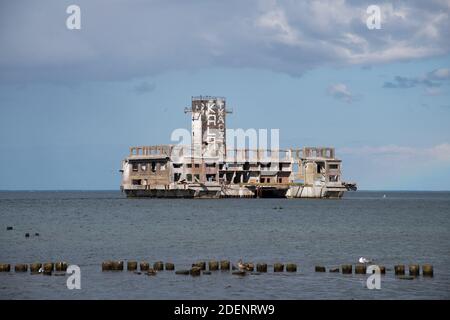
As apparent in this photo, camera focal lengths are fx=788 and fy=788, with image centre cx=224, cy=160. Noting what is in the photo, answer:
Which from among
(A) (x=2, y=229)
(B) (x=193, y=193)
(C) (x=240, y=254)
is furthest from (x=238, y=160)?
(C) (x=240, y=254)

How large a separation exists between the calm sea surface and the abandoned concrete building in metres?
56.0

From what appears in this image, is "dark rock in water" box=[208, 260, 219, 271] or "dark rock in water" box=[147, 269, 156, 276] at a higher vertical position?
"dark rock in water" box=[208, 260, 219, 271]

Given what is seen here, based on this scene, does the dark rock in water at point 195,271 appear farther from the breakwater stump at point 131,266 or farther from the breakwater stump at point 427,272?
the breakwater stump at point 427,272

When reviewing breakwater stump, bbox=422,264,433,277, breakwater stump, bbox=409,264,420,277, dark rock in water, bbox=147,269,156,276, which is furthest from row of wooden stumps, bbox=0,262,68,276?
breakwater stump, bbox=422,264,433,277

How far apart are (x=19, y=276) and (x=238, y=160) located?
12527 cm

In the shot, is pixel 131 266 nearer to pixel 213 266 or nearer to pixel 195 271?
pixel 195 271

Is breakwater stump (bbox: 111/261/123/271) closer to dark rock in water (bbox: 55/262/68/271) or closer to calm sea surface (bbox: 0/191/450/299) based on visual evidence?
calm sea surface (bbox: 0/191/450/299)

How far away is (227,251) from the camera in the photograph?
59.3m

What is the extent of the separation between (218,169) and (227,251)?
104970mm

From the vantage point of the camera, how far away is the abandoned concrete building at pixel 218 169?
16438 cm

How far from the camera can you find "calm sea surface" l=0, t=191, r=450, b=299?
129 ft

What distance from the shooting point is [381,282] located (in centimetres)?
4188
